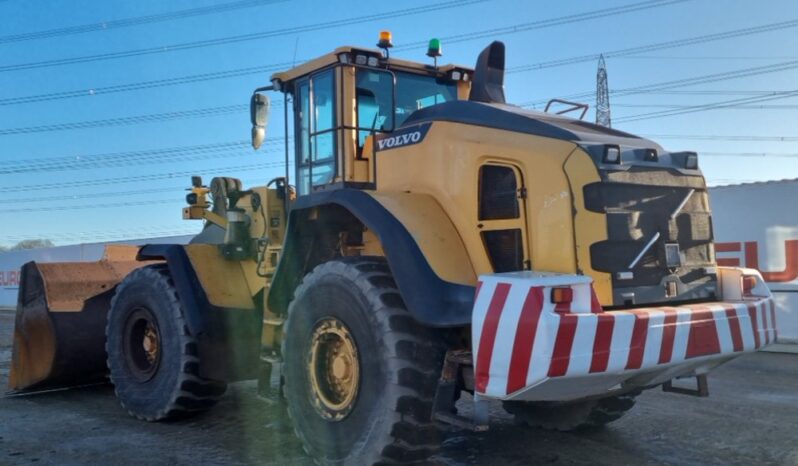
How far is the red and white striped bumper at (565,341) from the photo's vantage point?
3.59 metres

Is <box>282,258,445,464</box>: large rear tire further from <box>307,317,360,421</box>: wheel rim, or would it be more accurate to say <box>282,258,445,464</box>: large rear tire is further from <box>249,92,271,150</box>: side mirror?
<box>249,92,271,150</box>: side mirror

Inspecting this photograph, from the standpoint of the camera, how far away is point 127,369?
6770mm

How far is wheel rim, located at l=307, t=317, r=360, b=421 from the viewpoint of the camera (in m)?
4.56

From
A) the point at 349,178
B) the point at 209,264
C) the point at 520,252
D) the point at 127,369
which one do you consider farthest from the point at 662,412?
the point at 127,369

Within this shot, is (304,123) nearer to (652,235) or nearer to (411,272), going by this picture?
(411,272)

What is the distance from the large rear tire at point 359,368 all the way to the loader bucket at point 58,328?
3.67m

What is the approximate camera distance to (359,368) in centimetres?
443

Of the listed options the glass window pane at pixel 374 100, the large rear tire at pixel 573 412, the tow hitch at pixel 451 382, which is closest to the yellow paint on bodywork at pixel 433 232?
the tow hitch at pixel 451 382

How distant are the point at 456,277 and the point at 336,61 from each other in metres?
2.10

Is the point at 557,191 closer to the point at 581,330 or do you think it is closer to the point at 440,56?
the point at 581,330

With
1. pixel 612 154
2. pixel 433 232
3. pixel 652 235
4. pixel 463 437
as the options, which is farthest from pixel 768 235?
pixel 433 232

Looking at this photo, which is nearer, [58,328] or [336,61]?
[336,61]

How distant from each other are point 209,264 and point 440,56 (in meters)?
2.79

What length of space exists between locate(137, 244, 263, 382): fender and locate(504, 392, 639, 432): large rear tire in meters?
2.32
